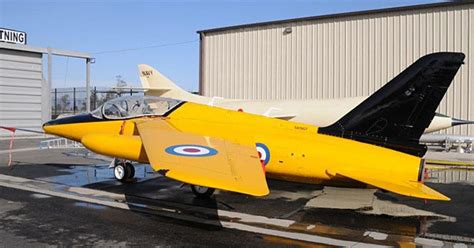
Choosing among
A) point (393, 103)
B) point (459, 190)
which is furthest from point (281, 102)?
point (393, 103)

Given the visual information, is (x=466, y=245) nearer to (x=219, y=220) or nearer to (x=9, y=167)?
(x=219, y=220)

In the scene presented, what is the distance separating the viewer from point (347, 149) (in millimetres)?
8391

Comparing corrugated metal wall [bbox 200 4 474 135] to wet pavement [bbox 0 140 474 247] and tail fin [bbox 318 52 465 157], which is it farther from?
tail fin [bbox 318 52 465 157]

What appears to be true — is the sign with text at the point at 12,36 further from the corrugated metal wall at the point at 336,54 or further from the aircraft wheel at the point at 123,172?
the aircraft wheel at the point at 123,172

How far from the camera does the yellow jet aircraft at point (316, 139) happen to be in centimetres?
745

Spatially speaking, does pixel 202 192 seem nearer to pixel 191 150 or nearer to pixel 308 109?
pixel 191 150

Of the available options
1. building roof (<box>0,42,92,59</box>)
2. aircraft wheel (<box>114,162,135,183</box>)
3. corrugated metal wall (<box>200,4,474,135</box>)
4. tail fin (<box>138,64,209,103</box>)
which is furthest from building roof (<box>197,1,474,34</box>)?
aircraft wheel (<box>114,162,135,183</box>)

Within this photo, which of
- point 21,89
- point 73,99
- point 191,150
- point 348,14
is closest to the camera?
point 191,150

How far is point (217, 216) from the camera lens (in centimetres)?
796

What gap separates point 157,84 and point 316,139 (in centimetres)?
1613

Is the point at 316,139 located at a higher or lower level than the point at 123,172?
higher

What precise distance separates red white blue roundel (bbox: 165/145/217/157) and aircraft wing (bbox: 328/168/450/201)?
256 centimetres

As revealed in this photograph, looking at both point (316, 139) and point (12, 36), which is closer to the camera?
point (316, 139)

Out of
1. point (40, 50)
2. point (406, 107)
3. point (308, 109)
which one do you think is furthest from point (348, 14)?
point (40, 50)
